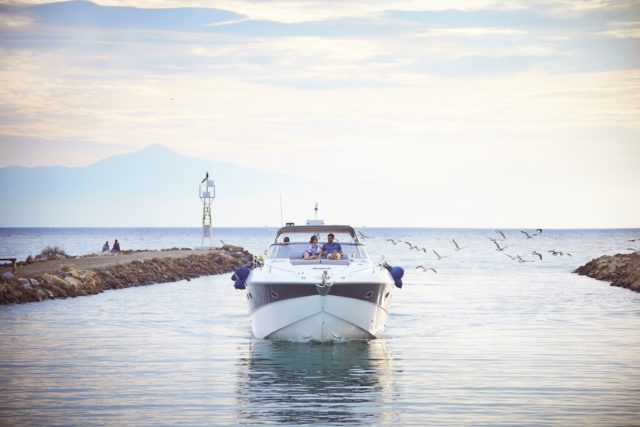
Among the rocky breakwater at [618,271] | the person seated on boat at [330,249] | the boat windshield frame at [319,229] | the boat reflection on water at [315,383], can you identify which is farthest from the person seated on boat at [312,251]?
the rocky breakwater at [618,271]

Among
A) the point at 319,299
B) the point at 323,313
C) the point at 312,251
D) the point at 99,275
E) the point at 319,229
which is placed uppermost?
the point at 319,229

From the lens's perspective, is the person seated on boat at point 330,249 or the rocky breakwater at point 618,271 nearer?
the person seated on boat at point 330,249

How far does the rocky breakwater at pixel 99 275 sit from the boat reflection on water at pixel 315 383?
519 cm

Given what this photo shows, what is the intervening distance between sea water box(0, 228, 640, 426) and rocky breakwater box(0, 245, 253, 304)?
5.40 ft

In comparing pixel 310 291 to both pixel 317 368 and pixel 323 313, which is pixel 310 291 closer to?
pixel 323 313

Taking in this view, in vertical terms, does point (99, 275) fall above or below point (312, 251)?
below

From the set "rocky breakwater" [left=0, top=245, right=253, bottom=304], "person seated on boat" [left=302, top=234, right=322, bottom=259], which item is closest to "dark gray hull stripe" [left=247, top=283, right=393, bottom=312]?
"person seated on boat" [left=302, top=234, right=322, bottom=259]

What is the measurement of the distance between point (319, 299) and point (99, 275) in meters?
27.1

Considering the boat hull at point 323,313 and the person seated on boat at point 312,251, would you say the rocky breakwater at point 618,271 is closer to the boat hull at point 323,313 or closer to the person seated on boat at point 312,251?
the person seated on boat at point 312,251

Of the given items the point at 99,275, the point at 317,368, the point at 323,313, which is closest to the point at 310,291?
the point at 323,313

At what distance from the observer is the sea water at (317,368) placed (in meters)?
17.9

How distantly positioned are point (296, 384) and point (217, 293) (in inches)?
1089

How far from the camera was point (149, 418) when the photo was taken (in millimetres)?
17266

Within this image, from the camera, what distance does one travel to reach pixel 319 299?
25.8 meters
